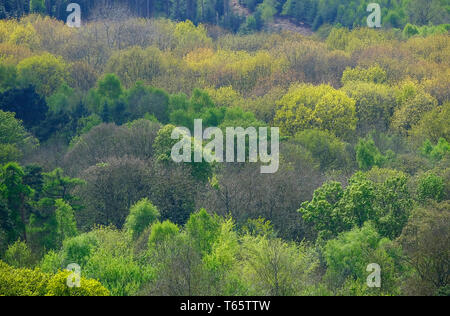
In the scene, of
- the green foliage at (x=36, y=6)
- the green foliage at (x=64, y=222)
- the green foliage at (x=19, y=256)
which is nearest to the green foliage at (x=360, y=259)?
the green foliage at (x=64, y=222)

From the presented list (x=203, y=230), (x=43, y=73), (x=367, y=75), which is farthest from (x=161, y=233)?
(x=367, y=75)

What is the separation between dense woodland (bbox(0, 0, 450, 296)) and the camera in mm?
45281

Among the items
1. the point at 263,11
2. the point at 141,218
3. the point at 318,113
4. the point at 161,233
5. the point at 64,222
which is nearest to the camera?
the point at 161,233

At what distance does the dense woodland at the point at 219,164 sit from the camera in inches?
1783

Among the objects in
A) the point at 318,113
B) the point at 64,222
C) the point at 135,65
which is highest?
the point at 64,222

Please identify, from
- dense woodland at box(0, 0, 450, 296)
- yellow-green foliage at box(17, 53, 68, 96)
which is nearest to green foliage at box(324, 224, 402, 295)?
dense woodland at box(0, 0, 450, 296)

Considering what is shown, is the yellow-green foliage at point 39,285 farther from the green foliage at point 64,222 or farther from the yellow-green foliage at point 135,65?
the yellow-green foliage at point 135,65

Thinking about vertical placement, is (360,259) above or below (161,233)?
above

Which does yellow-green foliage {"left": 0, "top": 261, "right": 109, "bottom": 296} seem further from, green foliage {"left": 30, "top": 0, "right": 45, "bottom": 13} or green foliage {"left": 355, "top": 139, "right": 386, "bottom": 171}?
green foliage {"left": 30, "top": 0, "right": 45, "bottom": 13}

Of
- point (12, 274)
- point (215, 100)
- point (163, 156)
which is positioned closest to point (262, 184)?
point (163, 156)

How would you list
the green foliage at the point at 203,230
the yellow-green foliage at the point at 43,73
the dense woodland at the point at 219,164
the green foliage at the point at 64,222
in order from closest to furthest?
the dense woodland at the point at 219,164
the green foliage at the point at 203,230
the green foliage at the point at 64,222
the yellow-green foliage at the point at 43,73

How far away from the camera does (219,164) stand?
66.1 metres

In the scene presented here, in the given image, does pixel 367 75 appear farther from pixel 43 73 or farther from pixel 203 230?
pixel 203 230

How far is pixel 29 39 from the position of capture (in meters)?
107
